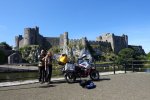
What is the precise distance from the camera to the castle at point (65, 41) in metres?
141

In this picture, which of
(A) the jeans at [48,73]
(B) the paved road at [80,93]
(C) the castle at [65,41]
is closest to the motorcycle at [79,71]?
(A) the jeans at [48,73]

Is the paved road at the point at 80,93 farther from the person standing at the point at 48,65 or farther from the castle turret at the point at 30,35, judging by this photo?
the castle turret at the point at 30,35

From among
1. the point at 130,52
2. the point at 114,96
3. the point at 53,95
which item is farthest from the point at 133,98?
the point at 130,52

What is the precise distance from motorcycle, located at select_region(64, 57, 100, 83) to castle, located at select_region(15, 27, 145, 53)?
124 metres

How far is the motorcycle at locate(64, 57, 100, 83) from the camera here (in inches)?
627

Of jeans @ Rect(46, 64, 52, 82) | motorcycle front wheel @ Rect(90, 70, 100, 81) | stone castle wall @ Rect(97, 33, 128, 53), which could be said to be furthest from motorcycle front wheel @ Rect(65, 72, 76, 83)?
stone castle wall @ Rect(97, 33, 128, 53)

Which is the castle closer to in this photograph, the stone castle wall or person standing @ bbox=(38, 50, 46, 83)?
the stone castle wall

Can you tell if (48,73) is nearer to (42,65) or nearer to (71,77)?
(42,65)

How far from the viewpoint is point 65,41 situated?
147 meters

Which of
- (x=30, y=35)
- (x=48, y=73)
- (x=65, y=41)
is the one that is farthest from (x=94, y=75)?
(x=65, y=41)

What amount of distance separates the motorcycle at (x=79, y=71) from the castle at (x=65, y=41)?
124241 millimetres

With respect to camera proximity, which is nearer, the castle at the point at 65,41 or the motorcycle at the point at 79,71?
the motorcycle at the point at 79,71

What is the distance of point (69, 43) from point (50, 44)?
38.0ft

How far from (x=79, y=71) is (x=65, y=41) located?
130m
